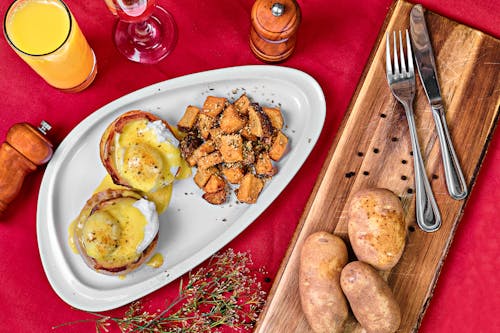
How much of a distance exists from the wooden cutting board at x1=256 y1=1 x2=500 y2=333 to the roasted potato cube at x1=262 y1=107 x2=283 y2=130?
0.71ft

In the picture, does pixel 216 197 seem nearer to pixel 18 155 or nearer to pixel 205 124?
pixel 205 124

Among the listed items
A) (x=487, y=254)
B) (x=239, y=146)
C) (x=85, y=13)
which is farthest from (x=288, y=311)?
(x=85, y=13)

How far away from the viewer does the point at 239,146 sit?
1.91 meters

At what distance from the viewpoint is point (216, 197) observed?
1941 millimetres

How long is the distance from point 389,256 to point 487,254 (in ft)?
1.62

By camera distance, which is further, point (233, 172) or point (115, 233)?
point (233, 172)

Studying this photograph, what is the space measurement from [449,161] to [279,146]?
0.61m

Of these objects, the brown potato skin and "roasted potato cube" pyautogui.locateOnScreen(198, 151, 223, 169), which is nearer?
the brown potato skin

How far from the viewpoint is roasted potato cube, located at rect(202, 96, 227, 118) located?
76.5 inches

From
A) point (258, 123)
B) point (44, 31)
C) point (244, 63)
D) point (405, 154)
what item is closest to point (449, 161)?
point (405, 154)

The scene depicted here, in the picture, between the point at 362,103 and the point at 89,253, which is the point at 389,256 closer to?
the point at 362,103

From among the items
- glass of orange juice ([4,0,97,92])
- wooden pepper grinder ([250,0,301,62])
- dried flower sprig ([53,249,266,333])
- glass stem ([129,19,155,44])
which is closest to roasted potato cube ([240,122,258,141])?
wooden pepper grinder ([250,0,301,62])

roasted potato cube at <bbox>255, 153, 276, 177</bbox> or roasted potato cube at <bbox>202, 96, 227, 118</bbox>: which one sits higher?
roasted potato cube at <bbox>202, 96, 227, 118</bbox>

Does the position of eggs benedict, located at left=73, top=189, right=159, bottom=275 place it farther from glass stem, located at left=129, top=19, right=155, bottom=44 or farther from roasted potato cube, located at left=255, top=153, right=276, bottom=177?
glass stem, located at left=129, top=19, right=155, bottom=44
